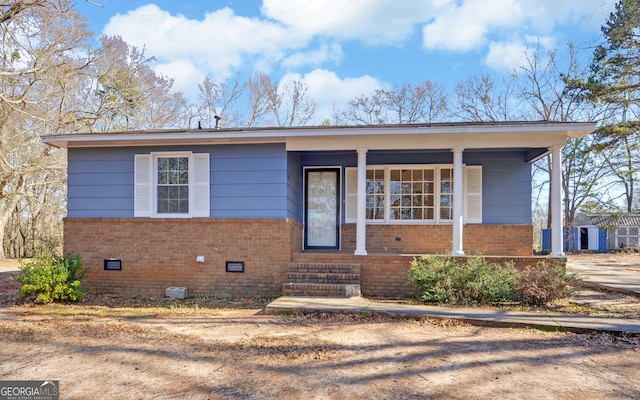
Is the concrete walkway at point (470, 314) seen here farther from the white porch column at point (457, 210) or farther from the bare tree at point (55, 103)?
the bare tree at point (55, 103)

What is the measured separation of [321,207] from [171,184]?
3397 millimetres

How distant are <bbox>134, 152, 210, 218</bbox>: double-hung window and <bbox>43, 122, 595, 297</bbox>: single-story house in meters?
0.02

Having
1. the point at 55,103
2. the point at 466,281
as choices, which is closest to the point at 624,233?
the point at 466,281

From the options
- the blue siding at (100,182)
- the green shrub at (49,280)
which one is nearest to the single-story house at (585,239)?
the blue siding at (100,182)

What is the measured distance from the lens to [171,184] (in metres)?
8.80

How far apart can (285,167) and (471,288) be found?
161 inches

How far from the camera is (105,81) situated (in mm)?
17984

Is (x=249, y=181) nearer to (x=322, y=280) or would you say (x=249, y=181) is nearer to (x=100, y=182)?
(x=322, y=280)

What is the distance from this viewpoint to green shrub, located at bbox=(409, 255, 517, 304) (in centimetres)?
716

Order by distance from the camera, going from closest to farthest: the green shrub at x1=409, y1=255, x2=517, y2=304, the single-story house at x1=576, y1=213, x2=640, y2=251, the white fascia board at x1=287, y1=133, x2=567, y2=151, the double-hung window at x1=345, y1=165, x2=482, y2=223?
the green shrub at x1=409, y1=255, x2=517, y2=304, the white fascia board at x1=287, y1=133, x2=567, y2=151, the double-hung window at x1=345, y1=165, x2=482, y2=223, the single-story house at x1=576, y1=213, x2=640, y2=251

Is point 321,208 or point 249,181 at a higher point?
point 249,181

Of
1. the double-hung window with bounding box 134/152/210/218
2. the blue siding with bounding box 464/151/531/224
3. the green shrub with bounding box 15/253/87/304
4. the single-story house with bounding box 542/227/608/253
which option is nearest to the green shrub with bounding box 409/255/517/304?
the blue siding with bounding box 464/151/531/224

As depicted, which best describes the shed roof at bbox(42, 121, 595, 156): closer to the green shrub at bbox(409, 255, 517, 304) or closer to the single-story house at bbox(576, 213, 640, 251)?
the green shrub at bbox(409, 255, 517, 304)

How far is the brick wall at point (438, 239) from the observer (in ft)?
30.5
